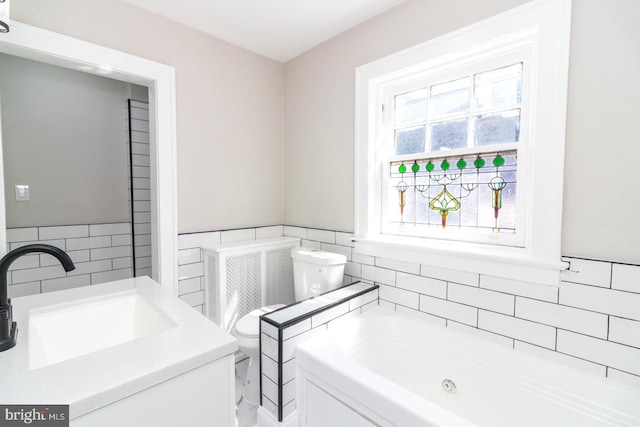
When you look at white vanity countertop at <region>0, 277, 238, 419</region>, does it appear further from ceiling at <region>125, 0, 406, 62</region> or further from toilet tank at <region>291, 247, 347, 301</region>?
ceiling at <region>125, 0, 406, 62</region>

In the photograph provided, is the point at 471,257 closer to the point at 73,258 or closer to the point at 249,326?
the point at 249,326

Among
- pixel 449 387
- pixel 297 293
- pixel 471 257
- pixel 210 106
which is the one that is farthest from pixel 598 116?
pixel 210 106

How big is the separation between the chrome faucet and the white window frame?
163cm

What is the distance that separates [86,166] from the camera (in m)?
2.57

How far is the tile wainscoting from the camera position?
1.23 m

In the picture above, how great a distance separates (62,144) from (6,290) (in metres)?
2.12

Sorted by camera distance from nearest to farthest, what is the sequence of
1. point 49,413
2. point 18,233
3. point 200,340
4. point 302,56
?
1. point 49,413
2. point 200,340
3. point 18,233
4. point 302,56

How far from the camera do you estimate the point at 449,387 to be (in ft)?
5.28

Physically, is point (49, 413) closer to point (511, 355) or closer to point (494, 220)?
point (511, 355)

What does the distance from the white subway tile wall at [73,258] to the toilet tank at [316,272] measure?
178 cm

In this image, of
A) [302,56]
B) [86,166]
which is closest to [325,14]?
[302,56]

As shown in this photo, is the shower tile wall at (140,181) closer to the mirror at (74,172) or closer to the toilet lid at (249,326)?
the mirror at (74,172)

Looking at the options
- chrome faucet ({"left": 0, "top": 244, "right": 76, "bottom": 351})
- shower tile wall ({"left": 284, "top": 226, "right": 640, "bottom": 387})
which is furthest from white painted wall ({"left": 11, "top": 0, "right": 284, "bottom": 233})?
shower tile wall ({"left": 284, "top": 226, "right": 640, "bottom": 387})

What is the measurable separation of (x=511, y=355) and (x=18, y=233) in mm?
3345
